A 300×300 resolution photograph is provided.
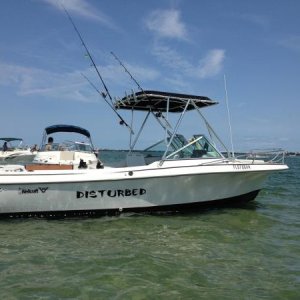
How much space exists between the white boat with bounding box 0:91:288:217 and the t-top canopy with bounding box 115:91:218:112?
1.0 inches

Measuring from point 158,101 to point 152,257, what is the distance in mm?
5456

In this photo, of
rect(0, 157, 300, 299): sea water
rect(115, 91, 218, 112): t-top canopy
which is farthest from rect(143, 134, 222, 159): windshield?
rect(0, 157, 300, 299): sea water

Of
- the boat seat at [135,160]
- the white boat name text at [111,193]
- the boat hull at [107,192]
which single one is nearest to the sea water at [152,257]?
the boat hull at [107,192]

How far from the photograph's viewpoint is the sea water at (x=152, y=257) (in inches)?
199

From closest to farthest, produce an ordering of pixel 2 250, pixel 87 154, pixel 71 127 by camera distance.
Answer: pixel 2 250
pixel 87 154
pixel 71 127

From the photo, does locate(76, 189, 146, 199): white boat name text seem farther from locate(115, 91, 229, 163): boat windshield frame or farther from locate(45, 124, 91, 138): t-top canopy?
locate(45, 124, 91, 138): t-top canopy

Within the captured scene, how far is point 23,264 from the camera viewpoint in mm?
5926

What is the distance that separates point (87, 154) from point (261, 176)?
5.61 meters

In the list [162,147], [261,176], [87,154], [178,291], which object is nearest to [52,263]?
[178,291]

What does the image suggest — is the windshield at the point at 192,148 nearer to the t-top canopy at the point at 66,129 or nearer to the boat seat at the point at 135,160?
the boat seat at the point at 135,160

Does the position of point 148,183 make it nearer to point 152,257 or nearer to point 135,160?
point 135,160

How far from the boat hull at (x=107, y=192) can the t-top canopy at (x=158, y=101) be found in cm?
199

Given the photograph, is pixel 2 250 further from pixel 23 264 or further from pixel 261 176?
pixel 261 176

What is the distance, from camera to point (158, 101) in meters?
11.0
